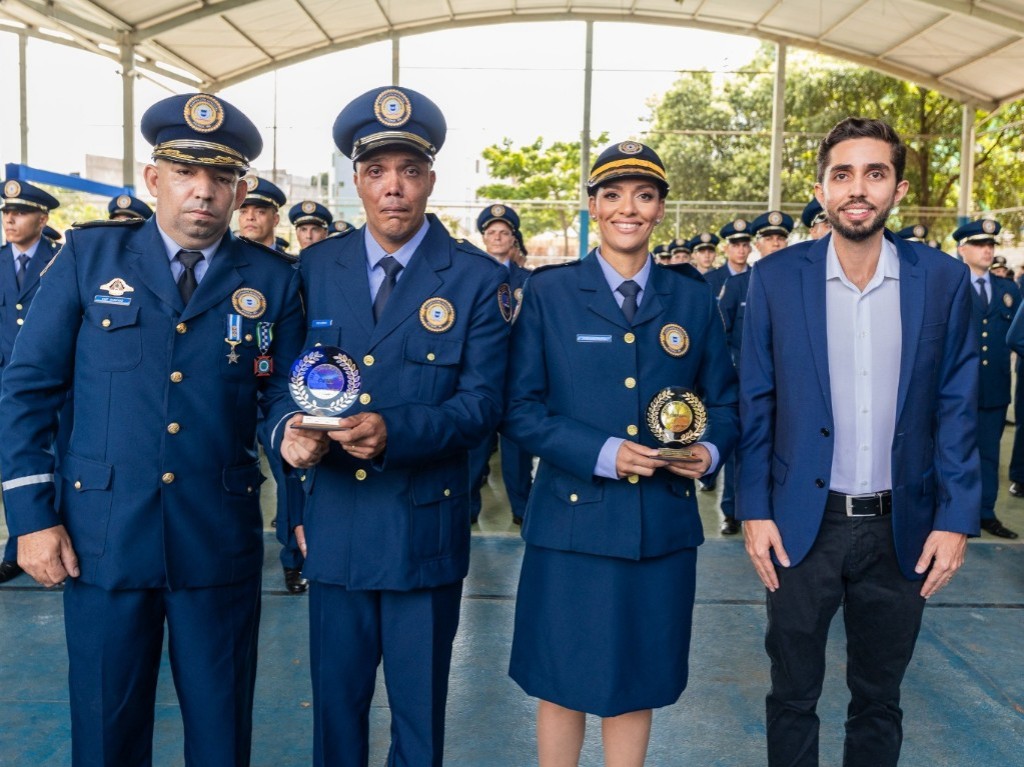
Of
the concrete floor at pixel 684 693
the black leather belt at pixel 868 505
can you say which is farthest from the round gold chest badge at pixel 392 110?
the concrete floor at pixel 684 693

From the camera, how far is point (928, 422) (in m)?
2.23

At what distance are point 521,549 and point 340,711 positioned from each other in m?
2.98

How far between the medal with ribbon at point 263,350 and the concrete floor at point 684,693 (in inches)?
52.7

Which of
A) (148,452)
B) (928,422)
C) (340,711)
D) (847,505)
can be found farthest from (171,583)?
(928,422)

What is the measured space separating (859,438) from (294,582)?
9.58ft

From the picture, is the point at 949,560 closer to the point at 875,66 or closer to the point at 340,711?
the point at 340,711

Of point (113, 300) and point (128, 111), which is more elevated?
point (128, 111)

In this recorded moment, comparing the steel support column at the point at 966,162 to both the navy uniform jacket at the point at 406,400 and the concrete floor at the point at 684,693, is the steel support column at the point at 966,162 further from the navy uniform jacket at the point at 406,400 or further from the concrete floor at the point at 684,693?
the navy uniform jacket at the point at 406,400

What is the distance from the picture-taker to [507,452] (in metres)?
5.67

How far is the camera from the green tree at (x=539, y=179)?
1606 cm

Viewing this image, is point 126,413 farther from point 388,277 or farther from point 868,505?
point 868,505

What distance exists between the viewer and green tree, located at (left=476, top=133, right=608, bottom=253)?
16062 millimetres

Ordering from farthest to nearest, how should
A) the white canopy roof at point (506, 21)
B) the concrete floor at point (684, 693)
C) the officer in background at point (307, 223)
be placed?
1. the white canopy roof at point (506, 21)
2. the officer in background at point (307, 223)
3. the concrete floor at point (684, 693)

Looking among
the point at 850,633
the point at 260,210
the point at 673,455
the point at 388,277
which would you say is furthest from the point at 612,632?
the point at 260,210
